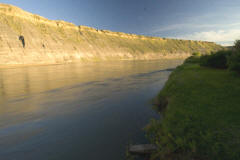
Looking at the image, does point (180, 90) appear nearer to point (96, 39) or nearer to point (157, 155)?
point (157, 155)

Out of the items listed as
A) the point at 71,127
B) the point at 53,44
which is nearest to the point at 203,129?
the point at 71,127

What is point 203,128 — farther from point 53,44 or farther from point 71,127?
point 53,44

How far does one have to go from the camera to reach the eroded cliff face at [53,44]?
53656 millimetres

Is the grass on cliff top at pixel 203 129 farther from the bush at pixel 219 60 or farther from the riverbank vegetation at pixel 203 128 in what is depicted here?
the bush at pixel 219 60

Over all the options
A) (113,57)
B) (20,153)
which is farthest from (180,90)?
(113,57)

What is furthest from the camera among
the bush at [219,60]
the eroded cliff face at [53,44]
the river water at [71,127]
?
the eroded cliff face at [53,44]

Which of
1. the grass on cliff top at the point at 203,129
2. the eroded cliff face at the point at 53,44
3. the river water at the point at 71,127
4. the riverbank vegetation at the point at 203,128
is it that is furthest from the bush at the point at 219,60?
the eroded cliff face at the point at 53,44

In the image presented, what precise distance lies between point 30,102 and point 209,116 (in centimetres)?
1288

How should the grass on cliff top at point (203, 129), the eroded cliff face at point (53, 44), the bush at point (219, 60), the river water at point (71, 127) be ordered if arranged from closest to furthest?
the grass on cliff top at point (203, 129), the river water at point (71, 127), the bush at point (219, 60), the eroded cliff face at point (53, 44)

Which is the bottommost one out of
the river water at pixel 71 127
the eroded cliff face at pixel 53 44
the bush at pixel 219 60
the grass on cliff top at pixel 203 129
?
the river water at pixel 71 127

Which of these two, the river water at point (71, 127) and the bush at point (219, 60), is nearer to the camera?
the river water at point (71, 127)

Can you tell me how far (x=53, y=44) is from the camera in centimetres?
6762

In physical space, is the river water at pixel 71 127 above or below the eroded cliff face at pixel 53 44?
below

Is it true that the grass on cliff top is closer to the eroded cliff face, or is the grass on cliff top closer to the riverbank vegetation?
the riverbank vegetation
